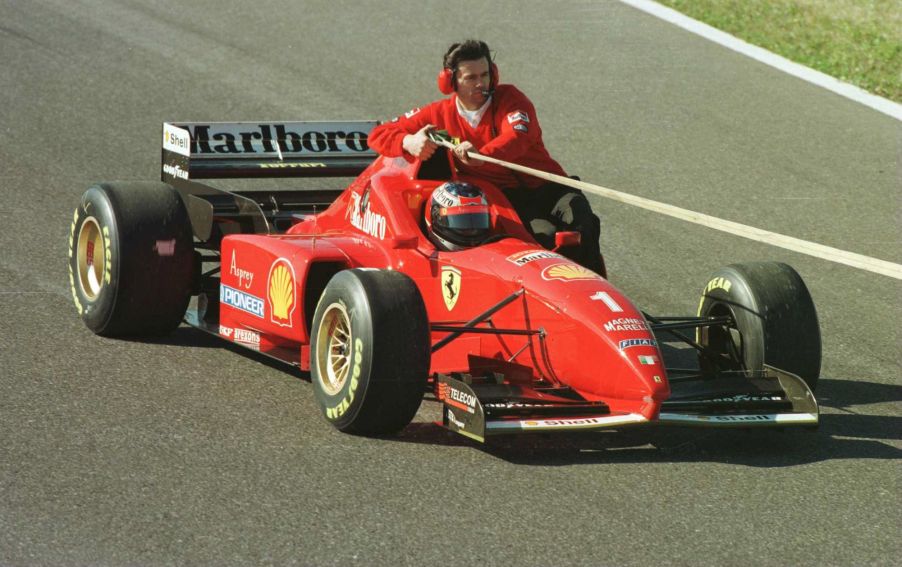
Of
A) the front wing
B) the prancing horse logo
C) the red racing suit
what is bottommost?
the front wing

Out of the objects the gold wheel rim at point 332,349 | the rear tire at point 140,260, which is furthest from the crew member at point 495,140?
the rear tire at point 140,260

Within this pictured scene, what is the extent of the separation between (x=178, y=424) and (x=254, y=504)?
1.17 metres

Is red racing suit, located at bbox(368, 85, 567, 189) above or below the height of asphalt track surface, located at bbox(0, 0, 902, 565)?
above

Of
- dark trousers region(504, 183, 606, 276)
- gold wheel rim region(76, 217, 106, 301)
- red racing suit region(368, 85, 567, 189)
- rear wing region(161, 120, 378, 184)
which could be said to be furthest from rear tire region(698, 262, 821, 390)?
gold wheel rim region(76, 217, 106, 301)

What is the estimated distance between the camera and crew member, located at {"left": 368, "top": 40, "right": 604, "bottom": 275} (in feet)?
26.1

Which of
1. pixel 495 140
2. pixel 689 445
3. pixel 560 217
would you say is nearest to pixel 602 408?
pixel 689 445

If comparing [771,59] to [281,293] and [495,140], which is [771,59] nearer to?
[495,140]

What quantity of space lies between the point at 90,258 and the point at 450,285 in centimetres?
257

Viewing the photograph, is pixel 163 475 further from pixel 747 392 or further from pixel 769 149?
pixel 769 149

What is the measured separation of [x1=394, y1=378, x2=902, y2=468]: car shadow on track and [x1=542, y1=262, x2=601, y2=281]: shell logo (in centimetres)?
74

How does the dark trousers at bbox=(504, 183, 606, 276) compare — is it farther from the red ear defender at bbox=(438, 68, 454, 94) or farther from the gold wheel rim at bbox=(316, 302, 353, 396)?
the gold wheel rim at bbox=(316, 302, 353, 396)

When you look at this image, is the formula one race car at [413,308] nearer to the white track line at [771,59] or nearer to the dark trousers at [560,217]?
the dark trousers at [560,217]

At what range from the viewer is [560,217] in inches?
316

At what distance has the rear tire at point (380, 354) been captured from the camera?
6664 millimetres
